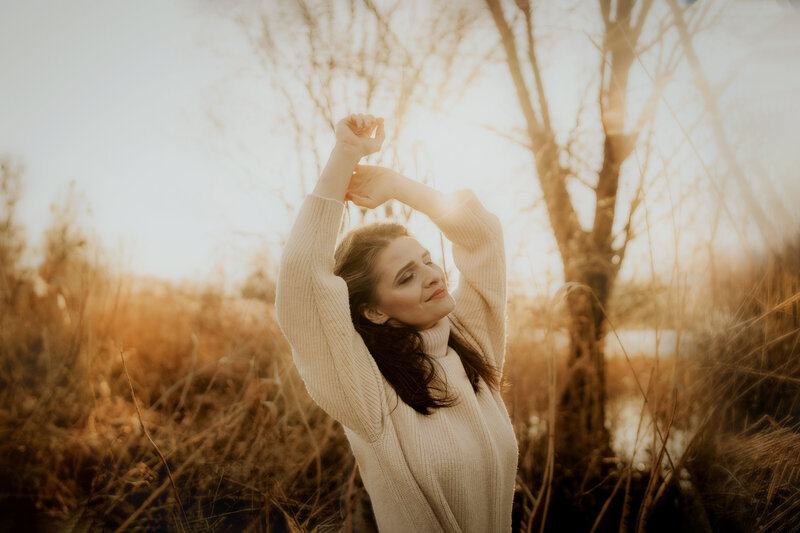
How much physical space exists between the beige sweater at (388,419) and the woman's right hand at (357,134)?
0.49ft

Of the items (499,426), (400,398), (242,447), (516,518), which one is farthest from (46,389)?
(516,518)

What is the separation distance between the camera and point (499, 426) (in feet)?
3.64

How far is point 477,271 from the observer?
3.98 ft

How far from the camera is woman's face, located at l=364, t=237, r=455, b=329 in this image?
1.06 meters

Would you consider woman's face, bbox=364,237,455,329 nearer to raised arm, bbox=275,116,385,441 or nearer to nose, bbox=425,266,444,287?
nose, bbox=425,266,444,287

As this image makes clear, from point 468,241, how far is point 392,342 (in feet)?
1.12

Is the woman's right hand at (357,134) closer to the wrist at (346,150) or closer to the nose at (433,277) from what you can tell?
the wrist at (346,150)

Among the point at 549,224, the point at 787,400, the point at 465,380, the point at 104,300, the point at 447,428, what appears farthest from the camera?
the point at 549,224

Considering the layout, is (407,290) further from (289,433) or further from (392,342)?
(289,433)

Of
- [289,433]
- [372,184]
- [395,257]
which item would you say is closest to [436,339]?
[395,257]

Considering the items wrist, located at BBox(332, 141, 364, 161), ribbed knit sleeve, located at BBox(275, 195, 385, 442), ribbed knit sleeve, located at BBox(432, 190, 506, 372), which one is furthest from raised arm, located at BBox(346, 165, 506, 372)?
ribbed knit sleeve, located at BBox(275, 195, 385, 442)

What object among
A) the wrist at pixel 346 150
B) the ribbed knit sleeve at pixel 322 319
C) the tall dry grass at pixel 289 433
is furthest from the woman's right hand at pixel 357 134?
the tall dry grass at pixel 289 433

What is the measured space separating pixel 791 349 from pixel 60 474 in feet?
8.49

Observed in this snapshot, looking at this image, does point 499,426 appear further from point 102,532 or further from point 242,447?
point 102,532
